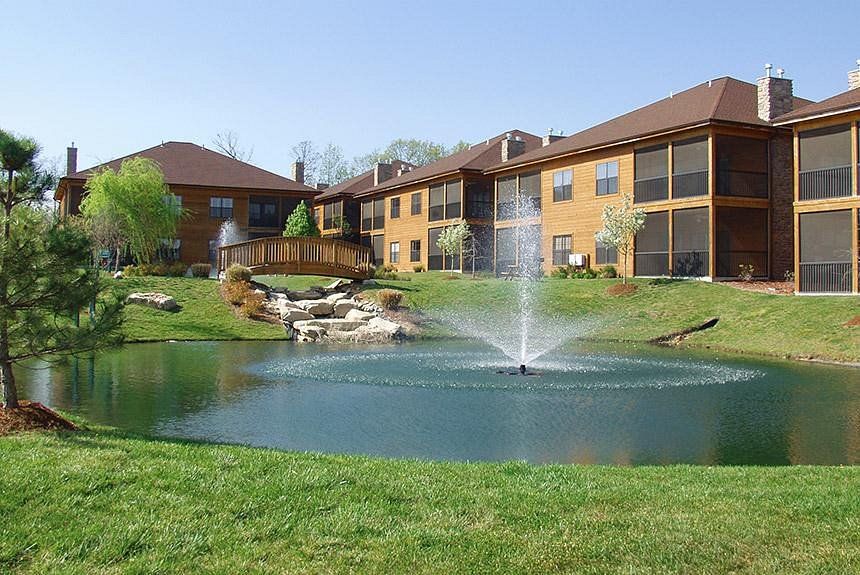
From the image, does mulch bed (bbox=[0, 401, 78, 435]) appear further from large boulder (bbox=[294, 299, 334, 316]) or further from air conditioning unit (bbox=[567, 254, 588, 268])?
air conditioning unit (bbox=[567, 254, 588, 268])

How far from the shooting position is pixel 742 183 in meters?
30.1

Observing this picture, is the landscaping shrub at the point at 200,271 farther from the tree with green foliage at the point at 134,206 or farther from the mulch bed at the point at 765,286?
the mulch bed at the point at 765,286

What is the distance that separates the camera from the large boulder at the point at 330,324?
24.1m

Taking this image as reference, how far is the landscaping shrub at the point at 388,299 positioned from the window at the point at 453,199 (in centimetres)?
1578

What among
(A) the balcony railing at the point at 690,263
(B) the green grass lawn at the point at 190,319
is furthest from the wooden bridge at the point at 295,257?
(A) the balcony railing at the point at 690,263

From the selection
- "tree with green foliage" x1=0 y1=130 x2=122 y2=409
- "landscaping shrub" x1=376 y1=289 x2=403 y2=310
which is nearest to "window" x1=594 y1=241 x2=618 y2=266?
"landscaping shrub" x1=376 y1=289 x2=403 y2=310

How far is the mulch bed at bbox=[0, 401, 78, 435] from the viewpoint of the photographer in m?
7.63

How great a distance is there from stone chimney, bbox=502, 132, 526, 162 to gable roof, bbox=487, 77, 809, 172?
4454 mm

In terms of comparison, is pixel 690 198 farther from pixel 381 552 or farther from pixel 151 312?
pixel 381 552

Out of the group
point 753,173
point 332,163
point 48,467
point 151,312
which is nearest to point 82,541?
point 48,467

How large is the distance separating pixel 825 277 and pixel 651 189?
849 centimetres

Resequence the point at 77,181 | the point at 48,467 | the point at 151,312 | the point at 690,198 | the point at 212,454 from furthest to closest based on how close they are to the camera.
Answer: the point at 77,181
the point at 690,198
the point at 151,312
the point at 212,454
the point at 48,467

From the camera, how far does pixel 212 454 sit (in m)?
6.88

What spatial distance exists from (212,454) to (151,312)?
62.6 feet
